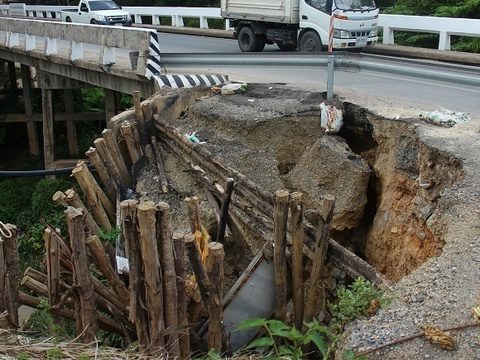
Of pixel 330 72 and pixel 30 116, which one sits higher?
pixel 330 72

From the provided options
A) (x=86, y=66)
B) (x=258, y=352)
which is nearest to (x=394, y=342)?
(x=258, y=352)

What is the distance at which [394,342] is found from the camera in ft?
13.6

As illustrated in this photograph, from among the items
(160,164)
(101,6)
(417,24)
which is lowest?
(160,164)

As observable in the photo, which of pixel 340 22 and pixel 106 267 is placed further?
pixel 340 22

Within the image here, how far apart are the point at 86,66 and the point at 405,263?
343 inches

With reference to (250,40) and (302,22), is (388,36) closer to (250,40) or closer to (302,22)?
(302,22)

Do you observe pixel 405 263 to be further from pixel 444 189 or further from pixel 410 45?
pixel 410 45

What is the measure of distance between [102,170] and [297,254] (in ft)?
11.7

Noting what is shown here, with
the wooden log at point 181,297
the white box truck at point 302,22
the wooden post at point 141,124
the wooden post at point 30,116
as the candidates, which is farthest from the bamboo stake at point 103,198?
the wooden post at point 30,116

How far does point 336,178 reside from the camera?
27.0 feet

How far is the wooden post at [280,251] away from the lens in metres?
5.56

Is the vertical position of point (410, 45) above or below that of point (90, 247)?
above

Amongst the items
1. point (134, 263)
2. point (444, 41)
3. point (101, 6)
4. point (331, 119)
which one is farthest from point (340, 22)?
point (101, 6)

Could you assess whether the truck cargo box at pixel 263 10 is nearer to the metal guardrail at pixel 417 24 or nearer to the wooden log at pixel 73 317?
the metal guardrail at pixel 417 24
